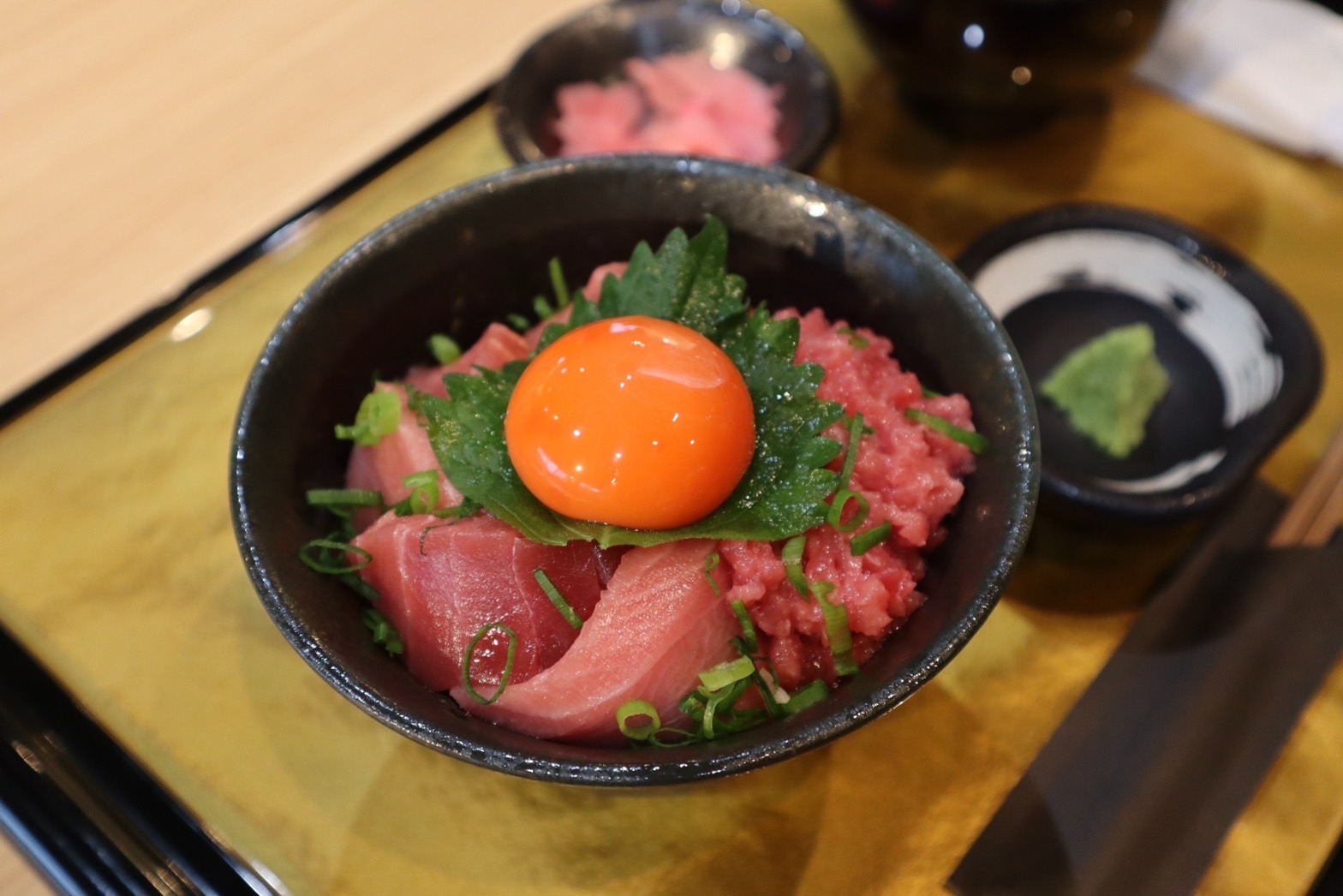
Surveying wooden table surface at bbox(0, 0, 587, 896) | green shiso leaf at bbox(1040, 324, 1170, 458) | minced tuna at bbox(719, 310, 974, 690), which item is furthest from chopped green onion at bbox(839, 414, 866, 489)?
wooden table surface at bbox(0, 0, 587, 896)

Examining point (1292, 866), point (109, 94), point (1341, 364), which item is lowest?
point (1292, 866)

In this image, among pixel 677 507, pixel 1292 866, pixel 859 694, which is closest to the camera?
pixel 859 694

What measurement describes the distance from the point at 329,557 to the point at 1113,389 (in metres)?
1.68

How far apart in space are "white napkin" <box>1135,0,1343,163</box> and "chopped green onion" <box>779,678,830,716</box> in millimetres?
2137

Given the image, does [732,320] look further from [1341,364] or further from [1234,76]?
[1234,76]

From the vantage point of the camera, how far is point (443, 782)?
5.21ft

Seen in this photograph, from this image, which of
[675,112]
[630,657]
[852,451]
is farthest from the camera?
[675,112]

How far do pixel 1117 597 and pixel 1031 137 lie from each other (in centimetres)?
148

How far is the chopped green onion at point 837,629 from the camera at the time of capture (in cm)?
130

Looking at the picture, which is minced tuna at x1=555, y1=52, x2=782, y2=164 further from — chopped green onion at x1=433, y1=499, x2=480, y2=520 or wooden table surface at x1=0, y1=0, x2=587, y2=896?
chopped green onion at x1=433, y1=499, x2=480, y2=520

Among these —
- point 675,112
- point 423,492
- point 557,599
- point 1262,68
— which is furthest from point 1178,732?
point 1262,68

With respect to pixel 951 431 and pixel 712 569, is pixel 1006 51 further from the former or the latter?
pixel 712 569

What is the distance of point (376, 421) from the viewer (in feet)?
5.10

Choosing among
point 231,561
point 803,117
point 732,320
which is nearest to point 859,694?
point 732,320
